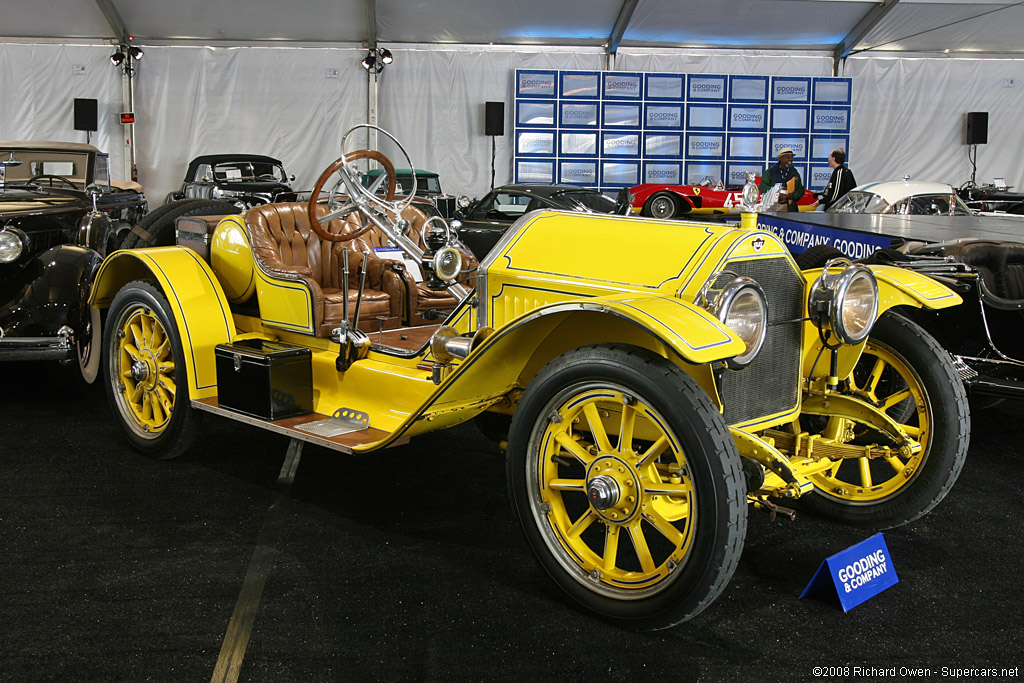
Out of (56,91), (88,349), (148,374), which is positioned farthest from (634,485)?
(56,91)

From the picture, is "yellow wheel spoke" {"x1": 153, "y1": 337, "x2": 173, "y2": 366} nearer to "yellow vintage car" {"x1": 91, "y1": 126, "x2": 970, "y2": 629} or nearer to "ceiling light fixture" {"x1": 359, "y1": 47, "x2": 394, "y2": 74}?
"yellow vintage car" {"x1": 91, "y1": 126, "x2": 970, "y2": 629}

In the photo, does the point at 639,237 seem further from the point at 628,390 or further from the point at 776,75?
the point at 776,75

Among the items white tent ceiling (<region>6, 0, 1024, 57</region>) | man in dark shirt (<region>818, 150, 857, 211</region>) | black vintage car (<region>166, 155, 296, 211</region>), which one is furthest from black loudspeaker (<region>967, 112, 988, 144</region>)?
black vintage car (<region>166, 155, 296, 211</region>)

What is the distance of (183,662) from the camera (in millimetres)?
2447

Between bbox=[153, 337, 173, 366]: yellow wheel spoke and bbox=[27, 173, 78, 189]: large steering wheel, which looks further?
bbox=[27, 173, 78, 189]: large steering wheel

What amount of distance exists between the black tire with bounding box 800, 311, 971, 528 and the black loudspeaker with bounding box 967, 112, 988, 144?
57.0ft

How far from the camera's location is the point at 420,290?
448 centimetres

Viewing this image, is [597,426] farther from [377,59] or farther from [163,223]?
[377,59]

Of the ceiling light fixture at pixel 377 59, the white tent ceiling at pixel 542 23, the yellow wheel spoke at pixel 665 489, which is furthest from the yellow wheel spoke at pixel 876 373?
the ceiling light fixture at pixel 377 59

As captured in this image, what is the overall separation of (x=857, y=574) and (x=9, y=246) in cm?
503

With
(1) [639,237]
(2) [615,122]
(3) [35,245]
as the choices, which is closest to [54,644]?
(1) [639,237]

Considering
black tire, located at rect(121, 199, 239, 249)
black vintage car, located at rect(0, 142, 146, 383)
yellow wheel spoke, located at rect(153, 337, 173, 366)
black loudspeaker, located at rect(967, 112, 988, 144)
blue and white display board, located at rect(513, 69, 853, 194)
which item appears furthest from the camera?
black loudspeaker, located at rect(967, 112, 988, 144)

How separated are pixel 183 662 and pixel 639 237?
6.40 ft

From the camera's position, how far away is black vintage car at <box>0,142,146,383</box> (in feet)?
16.3
